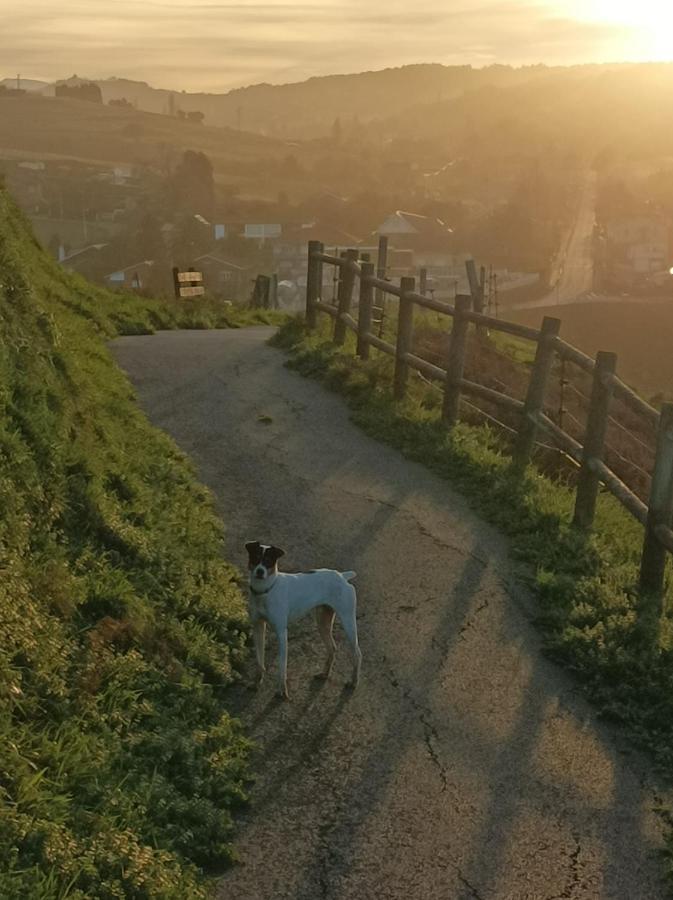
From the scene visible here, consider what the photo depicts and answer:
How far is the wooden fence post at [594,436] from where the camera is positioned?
33.9 ft

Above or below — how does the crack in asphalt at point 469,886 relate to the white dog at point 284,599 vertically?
below

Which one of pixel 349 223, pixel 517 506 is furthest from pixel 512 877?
pixel 349 223

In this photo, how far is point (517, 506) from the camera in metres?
11.2

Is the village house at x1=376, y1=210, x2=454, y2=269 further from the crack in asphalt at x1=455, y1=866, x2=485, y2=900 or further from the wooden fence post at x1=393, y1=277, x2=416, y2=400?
the crack in asphalt at x1=455, y1=866, x2=485, y2=900

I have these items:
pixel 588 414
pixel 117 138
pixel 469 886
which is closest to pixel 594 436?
pixel 588 414

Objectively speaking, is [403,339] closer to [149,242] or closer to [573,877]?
[573,877]

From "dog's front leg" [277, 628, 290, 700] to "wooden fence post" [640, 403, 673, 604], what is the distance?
2986 mm

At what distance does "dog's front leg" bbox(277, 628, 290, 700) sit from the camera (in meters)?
7.14

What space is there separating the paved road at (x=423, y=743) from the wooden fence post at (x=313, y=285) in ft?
26.5

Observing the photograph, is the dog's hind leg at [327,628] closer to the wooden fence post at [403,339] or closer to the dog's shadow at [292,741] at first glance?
the dog's shadow at [292,741]

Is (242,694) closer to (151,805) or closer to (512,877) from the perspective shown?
(151,805)

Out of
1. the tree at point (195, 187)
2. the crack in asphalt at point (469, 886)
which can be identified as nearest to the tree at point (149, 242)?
the tree at point (195, 187)

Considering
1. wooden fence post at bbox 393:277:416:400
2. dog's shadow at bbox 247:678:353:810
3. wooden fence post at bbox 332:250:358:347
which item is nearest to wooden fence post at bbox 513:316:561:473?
wooden fence post at bbox 393:277:416:400

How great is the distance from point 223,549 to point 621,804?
4036mm
